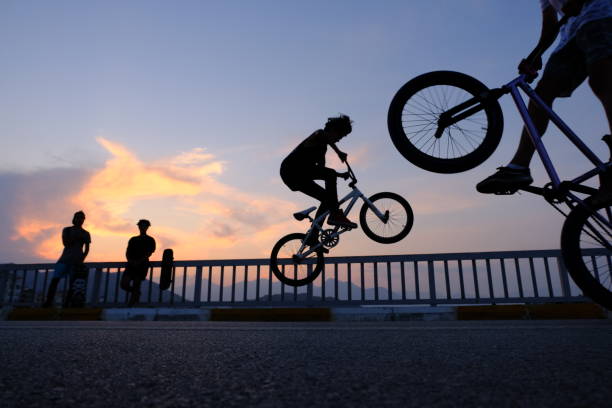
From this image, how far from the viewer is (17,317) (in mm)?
8742

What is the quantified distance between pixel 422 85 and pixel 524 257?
6.87 meters

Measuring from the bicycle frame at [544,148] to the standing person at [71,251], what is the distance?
374 inches

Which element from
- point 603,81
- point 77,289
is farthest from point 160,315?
point 603,81

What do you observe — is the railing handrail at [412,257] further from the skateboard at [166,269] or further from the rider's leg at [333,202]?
the rider's leg at [333,202]

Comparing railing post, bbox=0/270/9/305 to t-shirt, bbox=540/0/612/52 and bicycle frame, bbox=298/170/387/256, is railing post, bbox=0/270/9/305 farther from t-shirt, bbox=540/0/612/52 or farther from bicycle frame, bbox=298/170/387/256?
t-shirt, bbox=540/0/612/52

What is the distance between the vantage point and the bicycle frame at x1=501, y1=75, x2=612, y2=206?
262 cm

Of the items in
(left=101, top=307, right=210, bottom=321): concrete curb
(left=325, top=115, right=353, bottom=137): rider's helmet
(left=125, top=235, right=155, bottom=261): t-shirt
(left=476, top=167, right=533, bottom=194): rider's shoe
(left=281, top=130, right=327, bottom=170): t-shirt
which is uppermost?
(left=325, top=115, right=353, bottom=137): rider's helmet

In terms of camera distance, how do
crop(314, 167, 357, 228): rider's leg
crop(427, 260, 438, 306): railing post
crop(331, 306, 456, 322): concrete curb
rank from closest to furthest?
crop(314, 167, 357, 228): rider's leg < crop(331, 306, 456, 322): concrete curb < crop(427, 260, 438, 306): railing post

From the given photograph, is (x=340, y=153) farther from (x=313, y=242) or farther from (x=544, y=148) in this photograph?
(x=544, y=148)

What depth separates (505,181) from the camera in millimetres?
2941

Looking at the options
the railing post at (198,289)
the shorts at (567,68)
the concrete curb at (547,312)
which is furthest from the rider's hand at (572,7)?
the railing post at (198,289)

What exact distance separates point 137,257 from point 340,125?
6532mm

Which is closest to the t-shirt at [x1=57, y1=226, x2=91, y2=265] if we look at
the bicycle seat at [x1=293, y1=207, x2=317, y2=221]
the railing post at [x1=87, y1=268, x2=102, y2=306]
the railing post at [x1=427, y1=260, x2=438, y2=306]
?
the railing post at [x1=87, y1=268, x2=102, y2=306]

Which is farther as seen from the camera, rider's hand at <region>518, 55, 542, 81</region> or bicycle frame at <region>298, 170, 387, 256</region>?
bicycle frame at <region>298, 170, 387, 256</region>
